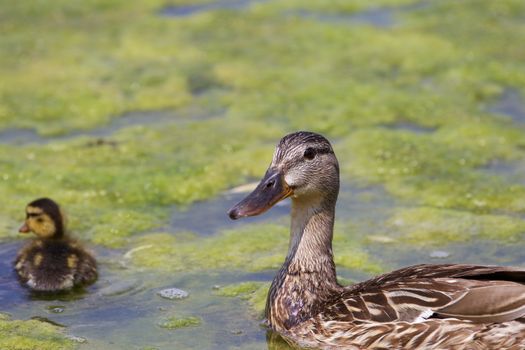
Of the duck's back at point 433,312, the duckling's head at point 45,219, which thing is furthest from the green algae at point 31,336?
the duck's back at point 433,312

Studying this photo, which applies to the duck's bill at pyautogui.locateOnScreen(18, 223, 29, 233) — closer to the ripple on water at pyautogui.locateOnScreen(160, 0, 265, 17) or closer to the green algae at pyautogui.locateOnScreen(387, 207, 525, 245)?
the green algae at pyautogui.locateOnScreen(387, 207, 525, 245)

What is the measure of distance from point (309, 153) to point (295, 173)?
14cm

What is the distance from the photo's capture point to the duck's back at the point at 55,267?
6.70m

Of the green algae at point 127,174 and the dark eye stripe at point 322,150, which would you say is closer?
the dark eye stripe at point 322,150

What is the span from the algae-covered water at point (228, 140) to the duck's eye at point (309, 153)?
1013mm

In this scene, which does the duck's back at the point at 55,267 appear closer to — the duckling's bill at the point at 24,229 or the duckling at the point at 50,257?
the duckling at the point at 50,257

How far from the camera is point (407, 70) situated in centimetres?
1088

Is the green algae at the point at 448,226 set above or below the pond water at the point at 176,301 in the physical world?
above

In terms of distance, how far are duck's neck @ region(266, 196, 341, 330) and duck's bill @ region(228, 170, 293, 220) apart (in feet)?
0.71

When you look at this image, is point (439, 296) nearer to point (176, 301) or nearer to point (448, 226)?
point (176, 301)

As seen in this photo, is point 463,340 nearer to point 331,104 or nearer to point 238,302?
point 238,302

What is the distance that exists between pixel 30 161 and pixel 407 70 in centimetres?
400

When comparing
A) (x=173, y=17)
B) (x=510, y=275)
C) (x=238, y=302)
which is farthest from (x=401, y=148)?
(x=173, y=17)

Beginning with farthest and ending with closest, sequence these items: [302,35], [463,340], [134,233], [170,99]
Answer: [302,35] → [170,99] → [134,233] → [463,340]
